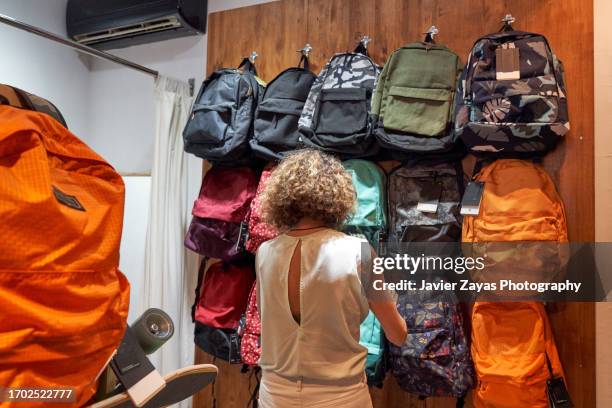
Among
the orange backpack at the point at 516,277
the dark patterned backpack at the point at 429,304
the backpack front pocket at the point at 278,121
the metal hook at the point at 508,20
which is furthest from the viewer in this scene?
the backpack front pocket at the point at 278,121

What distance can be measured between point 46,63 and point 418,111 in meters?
2.14

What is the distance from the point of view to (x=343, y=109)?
174 cm

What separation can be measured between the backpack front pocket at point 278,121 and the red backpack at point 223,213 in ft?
0.80

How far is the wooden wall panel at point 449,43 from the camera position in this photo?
1.56 m

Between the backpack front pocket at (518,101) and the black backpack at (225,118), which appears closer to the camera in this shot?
the backpack front pocket at (518,101)

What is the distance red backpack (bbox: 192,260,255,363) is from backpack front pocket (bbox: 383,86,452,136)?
36.9 inches

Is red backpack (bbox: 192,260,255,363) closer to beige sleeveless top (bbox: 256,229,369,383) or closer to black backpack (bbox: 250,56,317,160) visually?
black backpack (bbox: 250,56,317,160)

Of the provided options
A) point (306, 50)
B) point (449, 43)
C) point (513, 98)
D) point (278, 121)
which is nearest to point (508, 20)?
point (449, 43)

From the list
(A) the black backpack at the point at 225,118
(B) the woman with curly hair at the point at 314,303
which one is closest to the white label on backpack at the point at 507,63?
(B) the woman with curly hair at the point at 314,303

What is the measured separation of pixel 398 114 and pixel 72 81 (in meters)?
2.09

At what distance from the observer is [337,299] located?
1.20 m

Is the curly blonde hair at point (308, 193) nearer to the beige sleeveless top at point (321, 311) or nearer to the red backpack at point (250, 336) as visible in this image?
the beige sleeveless top at point (321, 311)

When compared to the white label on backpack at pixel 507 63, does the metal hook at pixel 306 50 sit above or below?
above

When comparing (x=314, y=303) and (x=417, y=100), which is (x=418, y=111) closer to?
(x=417, y=100)
